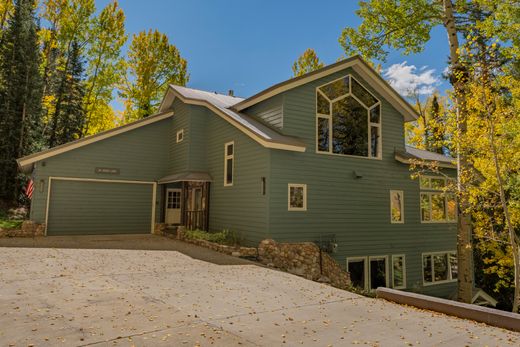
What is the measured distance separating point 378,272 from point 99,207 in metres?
11.8

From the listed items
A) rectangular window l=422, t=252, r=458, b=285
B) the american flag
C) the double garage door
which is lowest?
rectangular window l=422, t=252, r=458, b=285

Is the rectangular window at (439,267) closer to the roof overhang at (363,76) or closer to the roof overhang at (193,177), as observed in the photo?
the roof overhang at (363,76)

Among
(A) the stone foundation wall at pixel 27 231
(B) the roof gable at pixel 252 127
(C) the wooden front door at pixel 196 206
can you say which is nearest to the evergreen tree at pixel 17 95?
(A) the stone foundation wall at pixel 27 231

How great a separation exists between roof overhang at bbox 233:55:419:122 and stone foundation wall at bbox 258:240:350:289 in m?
5.12

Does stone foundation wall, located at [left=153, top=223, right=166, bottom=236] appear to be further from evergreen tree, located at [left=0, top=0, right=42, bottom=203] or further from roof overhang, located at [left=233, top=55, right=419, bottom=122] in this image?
evergreen tree, located at [left=0, top=0, right=42, bottom=203]

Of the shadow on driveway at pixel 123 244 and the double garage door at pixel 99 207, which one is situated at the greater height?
the double garage door at pixel 99 207

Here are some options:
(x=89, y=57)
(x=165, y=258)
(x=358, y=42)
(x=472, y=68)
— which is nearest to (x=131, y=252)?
(x=165, y=258)

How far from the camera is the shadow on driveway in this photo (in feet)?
32.6

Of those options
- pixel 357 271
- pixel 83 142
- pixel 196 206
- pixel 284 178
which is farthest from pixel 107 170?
pixel 357 271

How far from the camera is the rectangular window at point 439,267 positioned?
47.0 feet

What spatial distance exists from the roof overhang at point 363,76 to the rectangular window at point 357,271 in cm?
635

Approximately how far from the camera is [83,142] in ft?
46.5

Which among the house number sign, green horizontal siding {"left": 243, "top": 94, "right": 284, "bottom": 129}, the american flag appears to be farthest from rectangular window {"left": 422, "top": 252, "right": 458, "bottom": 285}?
the american flag

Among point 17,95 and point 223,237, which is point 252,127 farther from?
point 17,95
